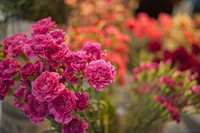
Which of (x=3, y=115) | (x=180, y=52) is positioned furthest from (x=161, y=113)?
(x=3, y=115)

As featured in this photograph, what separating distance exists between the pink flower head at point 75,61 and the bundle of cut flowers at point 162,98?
0.30 m

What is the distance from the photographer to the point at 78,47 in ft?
2.32

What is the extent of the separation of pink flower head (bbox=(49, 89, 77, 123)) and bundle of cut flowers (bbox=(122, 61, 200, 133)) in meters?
0.30

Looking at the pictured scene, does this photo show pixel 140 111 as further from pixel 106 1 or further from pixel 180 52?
pixel 106 1

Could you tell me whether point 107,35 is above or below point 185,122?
above

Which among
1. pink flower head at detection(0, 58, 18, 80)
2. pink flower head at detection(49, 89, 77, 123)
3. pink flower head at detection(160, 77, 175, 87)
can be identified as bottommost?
pink flower head at detection(49, 89, 77, 123)

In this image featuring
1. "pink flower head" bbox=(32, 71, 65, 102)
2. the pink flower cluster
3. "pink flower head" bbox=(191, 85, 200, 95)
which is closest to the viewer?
"pink flower head" bbox=(32, 71, 65, 102)

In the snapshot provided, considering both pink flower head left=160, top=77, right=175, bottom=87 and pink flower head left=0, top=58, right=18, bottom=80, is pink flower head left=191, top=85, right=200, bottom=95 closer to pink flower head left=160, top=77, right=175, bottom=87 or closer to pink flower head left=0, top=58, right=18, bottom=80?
pink flower head left=160, top=77, right=175, bottom=87

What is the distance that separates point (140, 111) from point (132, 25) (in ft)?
2.06

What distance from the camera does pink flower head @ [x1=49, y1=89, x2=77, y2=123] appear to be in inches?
13.0

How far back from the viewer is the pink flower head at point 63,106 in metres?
0.33

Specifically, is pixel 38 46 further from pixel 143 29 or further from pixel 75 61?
pixel 143 29

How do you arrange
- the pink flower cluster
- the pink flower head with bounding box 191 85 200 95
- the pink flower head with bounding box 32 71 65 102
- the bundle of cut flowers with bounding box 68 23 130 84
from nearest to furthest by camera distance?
the pink flower head with bounding box 32 71 65 102 < the pink flower head with bounding box 191 85 200 95 < the bundle of cut flowers with bounding box 68 23 130 84 < the pink flower cluster

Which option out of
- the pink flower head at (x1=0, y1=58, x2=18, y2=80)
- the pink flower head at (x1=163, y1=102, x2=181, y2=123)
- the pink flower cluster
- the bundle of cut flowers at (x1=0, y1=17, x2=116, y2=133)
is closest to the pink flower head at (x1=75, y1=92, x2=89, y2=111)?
the bundle of cut flowers at (x1=0, y1=17, x2=116, y2=133)
